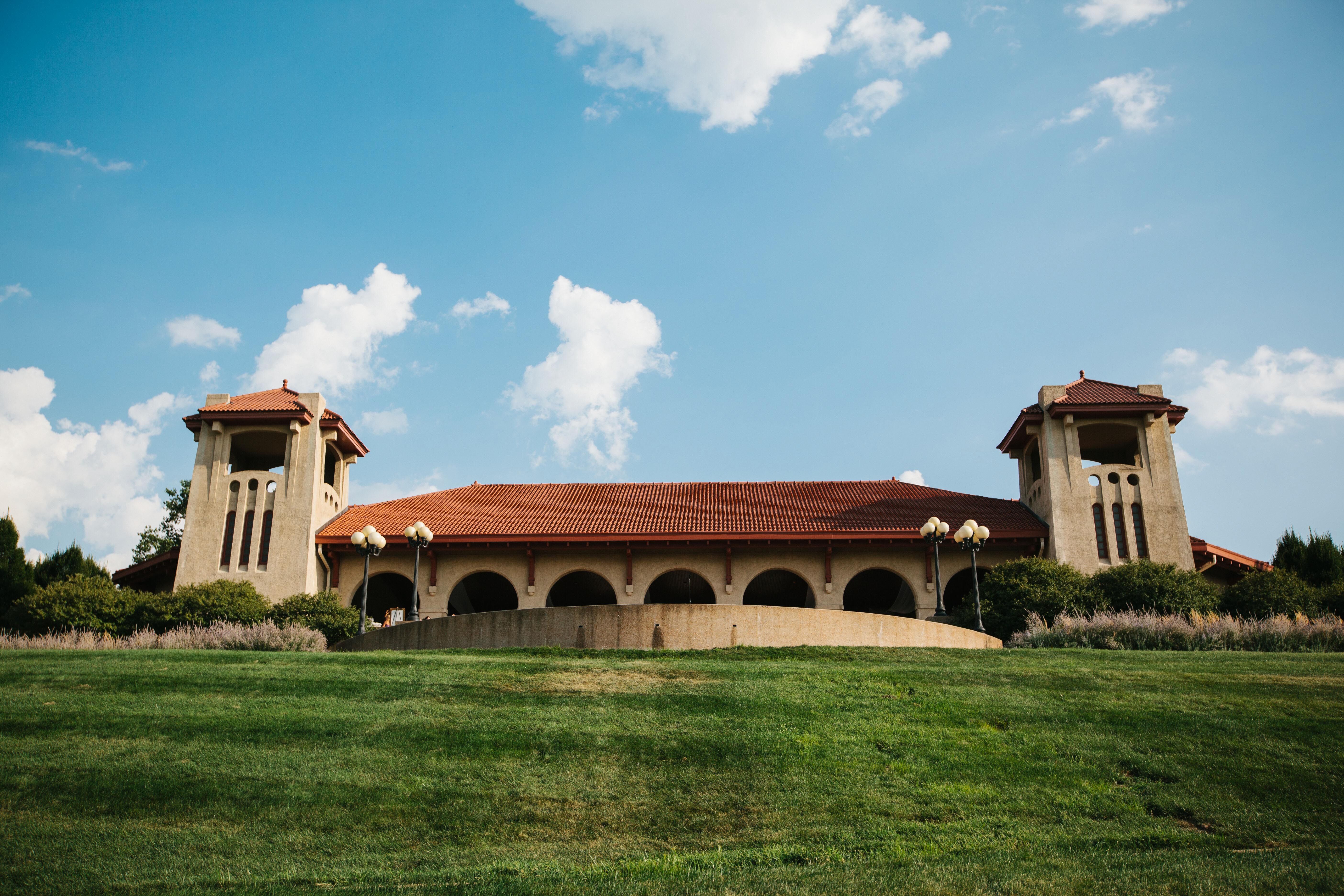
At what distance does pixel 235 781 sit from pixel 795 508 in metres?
22.6

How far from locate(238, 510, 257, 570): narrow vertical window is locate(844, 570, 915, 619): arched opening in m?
18.1

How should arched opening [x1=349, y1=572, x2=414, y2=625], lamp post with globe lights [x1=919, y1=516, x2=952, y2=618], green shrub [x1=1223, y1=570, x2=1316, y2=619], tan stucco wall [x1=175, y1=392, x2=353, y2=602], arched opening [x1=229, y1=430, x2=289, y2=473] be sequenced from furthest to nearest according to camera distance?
arched opening [x1=349, y1=572, x2=414, y2=625], arched opening [x1=229, y1=430, x2=289, y2=473], tan stucco wall [x1=175, y1=392, x2=353, y2=602], green shrub [x1=1223, y1=570, x2=1316, y2=619], lamp post with globe lights [x1=919, y1=516, x2=952, y2=618]

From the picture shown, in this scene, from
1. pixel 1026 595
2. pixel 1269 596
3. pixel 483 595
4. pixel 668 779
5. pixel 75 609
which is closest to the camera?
pixel 668 779

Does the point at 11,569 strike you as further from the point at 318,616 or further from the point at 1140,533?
the point at 1140,533

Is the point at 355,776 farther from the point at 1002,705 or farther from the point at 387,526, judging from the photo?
the point at 387,526

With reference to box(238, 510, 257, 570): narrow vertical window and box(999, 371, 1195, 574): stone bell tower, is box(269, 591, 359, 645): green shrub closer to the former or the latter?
box(238, 510, 257, 570): narrow vertical window

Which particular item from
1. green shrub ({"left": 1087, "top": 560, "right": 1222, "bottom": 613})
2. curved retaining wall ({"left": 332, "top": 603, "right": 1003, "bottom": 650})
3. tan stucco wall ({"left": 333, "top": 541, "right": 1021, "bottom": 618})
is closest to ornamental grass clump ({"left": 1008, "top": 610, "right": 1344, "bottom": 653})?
curved retaining wall ({"left": 332, "top": 603, "right": 1003, "bottom": 650})

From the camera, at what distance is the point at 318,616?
2558 centimetres

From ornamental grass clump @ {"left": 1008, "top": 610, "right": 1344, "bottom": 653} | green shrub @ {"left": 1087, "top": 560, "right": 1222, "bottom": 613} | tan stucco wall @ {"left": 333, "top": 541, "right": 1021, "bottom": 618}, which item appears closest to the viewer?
ornamental grass clump @ {"left": 1008, "top": 610, "right": 1344, "bottom": 653}

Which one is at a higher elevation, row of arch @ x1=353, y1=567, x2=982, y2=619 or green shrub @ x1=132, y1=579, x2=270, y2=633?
row of arch @ x1=353, y1=567, x2=982, y2=619

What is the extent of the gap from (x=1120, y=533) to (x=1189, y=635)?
32.9 ft

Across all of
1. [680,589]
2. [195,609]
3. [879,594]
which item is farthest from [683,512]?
[195,609]

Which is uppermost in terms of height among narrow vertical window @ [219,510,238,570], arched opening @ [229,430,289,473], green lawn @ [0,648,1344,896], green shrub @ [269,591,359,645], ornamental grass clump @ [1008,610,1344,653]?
arched opening @ [229,430,289,473]

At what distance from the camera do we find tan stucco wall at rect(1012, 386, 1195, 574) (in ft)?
95.1
